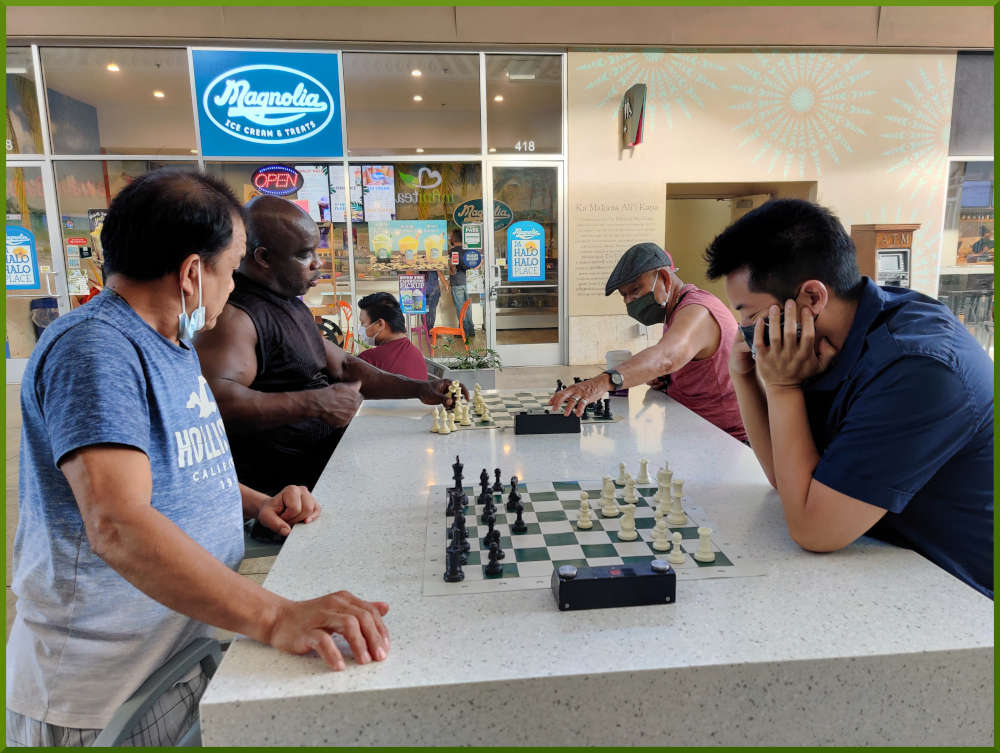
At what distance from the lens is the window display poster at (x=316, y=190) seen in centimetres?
692

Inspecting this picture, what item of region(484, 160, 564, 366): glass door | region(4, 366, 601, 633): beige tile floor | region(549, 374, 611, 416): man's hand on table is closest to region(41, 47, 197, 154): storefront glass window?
region(4, 366, 601, 633): beige tile floor

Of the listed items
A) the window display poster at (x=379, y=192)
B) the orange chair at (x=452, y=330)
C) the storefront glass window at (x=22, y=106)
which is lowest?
the orange chair at (x=452, y=330)

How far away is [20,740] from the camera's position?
4.07 ft

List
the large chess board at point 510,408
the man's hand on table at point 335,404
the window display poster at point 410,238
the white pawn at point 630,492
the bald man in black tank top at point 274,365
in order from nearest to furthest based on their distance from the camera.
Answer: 1. the white pawn at point 630,492
2. the bald man in black tank top at point 274,365
3. the man's hand on table at point 335,404
4. the large chess board at point 510,408
5. the window display poster at point 410,238

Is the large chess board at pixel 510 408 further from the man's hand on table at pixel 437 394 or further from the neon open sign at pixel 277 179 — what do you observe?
the neon open sign at pixel 277 179

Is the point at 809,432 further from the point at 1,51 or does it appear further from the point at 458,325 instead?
the point at 458,325

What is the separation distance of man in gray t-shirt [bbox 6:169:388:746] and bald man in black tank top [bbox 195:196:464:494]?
76 centimetres

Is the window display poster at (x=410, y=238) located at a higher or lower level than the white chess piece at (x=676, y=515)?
higher

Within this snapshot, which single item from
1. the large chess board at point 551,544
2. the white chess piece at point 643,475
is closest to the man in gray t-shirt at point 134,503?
the large chess board at point 551,544

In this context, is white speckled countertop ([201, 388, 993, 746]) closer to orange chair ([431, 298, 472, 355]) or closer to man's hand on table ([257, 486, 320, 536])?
man's hand on table ([257, 486, 320, 536])

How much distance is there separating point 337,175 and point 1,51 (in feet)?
18.0

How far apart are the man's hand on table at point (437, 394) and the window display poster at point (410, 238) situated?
478 cm

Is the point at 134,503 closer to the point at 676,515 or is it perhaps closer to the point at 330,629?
the point at 330,629

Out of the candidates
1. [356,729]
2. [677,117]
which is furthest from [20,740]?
[677,117]
